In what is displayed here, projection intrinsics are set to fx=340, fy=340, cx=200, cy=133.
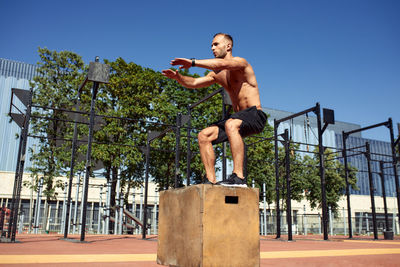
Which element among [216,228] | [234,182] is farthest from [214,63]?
[216,228]

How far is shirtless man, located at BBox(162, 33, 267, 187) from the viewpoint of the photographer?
3.42 metres

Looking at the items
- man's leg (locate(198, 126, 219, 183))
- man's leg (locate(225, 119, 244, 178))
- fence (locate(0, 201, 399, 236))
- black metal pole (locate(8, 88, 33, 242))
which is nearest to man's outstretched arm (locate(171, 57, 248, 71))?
man's leg (locate(225, 119, 244, 178))

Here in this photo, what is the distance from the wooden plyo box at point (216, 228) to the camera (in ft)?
9.85

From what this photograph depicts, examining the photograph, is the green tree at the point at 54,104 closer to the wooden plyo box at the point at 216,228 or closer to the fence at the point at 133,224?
the fence at the point at 133,224

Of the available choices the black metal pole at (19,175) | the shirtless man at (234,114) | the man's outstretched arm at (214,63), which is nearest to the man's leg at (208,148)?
the shirtless man at (234,114)

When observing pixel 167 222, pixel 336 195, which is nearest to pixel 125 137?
pixel 167 222

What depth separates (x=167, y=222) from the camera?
12.0 feet

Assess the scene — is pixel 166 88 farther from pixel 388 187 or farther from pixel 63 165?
pixel 388 187

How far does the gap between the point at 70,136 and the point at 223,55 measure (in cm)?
1659

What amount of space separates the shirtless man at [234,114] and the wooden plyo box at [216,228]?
0.21 meters

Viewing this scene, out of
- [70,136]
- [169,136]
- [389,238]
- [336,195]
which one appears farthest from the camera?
[336,195]

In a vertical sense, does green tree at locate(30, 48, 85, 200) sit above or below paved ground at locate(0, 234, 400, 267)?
above

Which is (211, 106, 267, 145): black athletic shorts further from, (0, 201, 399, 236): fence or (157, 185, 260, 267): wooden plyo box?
(0, 201, 399, 236): fence

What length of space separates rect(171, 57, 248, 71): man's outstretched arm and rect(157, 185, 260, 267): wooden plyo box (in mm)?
1142
